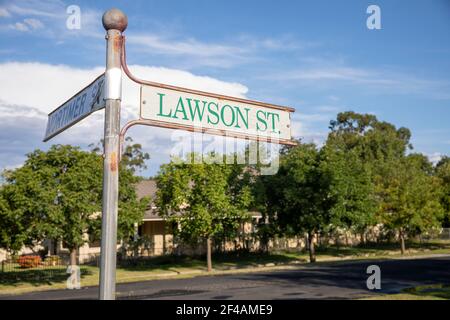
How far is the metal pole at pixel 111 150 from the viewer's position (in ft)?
11.0

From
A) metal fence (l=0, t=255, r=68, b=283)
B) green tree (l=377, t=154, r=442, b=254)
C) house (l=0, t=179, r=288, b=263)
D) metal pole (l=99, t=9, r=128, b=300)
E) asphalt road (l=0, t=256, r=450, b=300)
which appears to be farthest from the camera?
green tree (l=377, t=154, r=442, b=254)

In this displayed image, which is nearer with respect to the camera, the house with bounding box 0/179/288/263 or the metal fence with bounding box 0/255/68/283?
the metal fence with bounding box 0/255/68/283

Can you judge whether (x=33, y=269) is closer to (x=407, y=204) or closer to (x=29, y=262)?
(x=29, y=262)

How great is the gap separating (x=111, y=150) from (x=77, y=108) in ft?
2.18

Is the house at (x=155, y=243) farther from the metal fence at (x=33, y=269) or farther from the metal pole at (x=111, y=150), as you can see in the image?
the metal pole at (x=111, y=150)

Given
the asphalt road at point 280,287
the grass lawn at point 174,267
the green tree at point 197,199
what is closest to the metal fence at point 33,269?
the grass lawn at point 174,267

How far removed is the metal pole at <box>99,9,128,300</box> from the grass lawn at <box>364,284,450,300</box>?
42.8 feet

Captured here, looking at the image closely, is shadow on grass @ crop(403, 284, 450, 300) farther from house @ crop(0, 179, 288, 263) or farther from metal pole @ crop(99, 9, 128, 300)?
house @ crop(0, 179, 288, 263)

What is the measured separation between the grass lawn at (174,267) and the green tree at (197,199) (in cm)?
288

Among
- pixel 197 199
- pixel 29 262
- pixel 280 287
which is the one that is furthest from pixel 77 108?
pixel 29 262

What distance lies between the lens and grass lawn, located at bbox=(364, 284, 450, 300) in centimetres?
1521

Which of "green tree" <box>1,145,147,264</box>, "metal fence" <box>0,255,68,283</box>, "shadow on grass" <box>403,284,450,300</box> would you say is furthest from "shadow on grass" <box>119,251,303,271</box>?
"shadow on grass" <box>403,284,450,300</box>

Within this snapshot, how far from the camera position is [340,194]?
33.9 m
